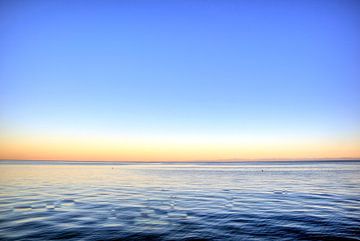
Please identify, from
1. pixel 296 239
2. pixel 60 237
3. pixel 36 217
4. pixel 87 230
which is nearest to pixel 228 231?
pixel 296 239

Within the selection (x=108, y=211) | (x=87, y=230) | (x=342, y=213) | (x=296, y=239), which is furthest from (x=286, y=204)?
(x=87, y=230)

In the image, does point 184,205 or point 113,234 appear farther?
point 184,205

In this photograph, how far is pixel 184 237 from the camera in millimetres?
11180

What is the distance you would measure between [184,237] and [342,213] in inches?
448

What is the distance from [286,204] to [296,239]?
9044 millimetres

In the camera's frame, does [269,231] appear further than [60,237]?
Yes

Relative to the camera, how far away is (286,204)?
63.4 ft

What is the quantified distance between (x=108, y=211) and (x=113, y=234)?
551 centimetres

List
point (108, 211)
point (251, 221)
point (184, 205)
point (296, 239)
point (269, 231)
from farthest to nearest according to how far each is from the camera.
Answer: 1. point (184, 205)
2. point (108, 211)
3. point (251, 221)
4. point (269, 231)
5. point (296, 239)

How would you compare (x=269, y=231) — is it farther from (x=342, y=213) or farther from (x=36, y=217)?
(x=36, y=217)

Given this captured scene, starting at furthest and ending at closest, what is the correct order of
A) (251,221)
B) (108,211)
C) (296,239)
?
1. (108,211)
2. (251,221)
3. (296,239)

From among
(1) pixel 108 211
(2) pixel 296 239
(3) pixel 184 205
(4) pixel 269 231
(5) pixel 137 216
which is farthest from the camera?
(3) pixel 184 205

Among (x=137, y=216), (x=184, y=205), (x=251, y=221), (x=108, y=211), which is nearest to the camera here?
(x=251, y=221)

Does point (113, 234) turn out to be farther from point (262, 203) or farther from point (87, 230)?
point (262, 203)
